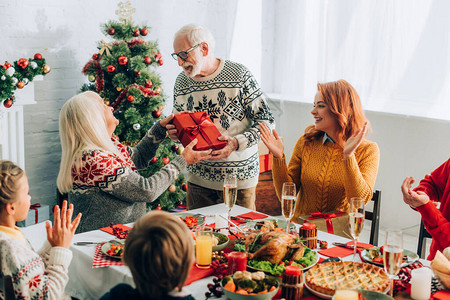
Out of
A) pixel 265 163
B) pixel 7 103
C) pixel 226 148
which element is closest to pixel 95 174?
pixel 226 148

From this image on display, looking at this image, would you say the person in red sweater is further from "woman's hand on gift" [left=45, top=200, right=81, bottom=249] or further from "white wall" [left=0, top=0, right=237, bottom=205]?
"white wall" [left=0, top=0, right=237, bottom=205]

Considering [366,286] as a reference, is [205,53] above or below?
above

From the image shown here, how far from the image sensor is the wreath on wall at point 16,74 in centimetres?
339

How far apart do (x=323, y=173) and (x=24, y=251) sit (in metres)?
1.55

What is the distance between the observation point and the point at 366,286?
157cm

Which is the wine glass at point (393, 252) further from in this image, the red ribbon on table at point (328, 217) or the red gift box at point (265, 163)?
the red gift box at point (265, 163)

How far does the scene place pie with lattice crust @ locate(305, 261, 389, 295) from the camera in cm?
156

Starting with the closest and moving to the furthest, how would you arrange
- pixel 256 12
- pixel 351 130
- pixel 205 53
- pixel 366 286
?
pixel 366 286, pixel 351 130, pixel 205 53, pixel 256 12

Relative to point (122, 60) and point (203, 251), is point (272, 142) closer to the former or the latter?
point (203, 251)

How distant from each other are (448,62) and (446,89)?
0.21 metres

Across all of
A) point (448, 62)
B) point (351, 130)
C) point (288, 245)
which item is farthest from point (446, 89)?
point (288, 245)

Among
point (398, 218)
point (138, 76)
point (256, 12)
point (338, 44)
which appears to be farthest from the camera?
point (256, 12)

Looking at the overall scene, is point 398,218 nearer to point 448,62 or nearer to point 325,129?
point 448,62

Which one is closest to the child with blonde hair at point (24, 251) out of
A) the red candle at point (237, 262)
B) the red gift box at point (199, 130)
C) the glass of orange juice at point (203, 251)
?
the glass of orange juice at point (203, 251)
